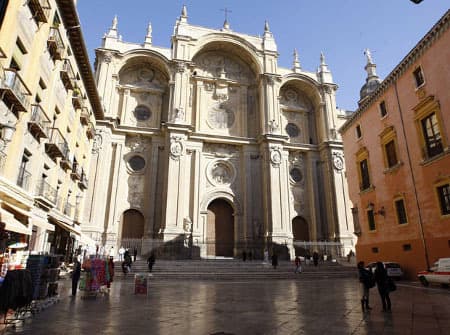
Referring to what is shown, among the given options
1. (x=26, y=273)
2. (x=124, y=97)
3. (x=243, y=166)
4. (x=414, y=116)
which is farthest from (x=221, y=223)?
(x=26, y=273)

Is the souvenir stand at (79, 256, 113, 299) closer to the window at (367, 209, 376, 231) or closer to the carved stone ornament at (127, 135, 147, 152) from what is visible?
the window at (367, 209, 376, 231)

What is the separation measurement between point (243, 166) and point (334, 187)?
8641mm

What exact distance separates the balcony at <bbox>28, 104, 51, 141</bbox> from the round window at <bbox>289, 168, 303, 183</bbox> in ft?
71.1

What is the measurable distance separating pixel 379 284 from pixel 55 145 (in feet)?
46.3

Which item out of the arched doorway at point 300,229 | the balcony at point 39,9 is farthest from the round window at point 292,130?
the balcony at point 39,9

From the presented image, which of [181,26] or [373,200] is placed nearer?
[373,200]

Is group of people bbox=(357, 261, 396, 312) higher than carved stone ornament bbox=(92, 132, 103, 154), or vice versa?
carved stone ornament bbox=(92, 132, 103, 154)

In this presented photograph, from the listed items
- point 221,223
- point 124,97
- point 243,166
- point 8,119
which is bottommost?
point 221,223

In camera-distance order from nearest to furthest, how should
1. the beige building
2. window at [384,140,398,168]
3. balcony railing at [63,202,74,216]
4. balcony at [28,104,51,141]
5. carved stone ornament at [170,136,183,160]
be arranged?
1. the beige building
2. balcony at [28,104,51,141]
3. window at [384,140,398,168]
4. balcony railing at [63,202,74,216]
5. carved stone ornament at [170,136,183,160]

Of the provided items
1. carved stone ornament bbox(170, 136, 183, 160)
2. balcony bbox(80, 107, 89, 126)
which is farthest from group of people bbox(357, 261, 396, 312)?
carved stone ornament bbox(170, 136, 183, 160)

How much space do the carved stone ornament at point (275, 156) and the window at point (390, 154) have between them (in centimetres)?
1042

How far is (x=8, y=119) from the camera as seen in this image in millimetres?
10508

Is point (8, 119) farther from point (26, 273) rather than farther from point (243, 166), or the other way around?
point (243, 166)

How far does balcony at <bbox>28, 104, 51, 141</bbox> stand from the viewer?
39.8 feet
